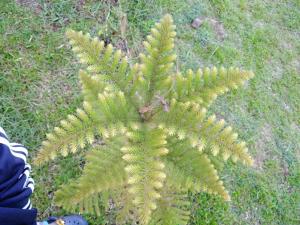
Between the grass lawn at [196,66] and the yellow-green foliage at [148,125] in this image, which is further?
the grass lawn at [196,66]

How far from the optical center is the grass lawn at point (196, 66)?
3.14 meters

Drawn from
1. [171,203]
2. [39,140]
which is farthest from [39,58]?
[171,203]

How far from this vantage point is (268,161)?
382 centimetres

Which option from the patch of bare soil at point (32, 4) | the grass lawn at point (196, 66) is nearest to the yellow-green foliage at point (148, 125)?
the grass lawn at point (196, 66)

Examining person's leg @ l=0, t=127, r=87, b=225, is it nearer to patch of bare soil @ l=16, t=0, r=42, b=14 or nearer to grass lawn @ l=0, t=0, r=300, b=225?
grass lawn @ l=0, t=0, r=300, b=225

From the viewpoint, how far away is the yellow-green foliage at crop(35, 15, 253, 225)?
1.97 metres

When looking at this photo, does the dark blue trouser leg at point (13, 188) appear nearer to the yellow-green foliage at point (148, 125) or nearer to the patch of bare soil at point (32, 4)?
the yellow-green foliage at point (148, 125)

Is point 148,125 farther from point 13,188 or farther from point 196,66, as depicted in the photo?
point 196,66

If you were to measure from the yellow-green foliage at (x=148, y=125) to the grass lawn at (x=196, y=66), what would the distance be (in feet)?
3.05

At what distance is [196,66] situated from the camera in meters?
3.86

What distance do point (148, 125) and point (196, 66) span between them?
6.04ft

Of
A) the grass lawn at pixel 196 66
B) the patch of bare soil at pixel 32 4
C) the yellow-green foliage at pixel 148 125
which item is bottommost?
the grass lawn at pixel 196 66

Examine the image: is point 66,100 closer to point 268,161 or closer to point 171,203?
point 171,203

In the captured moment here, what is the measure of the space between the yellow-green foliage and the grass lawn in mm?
931
